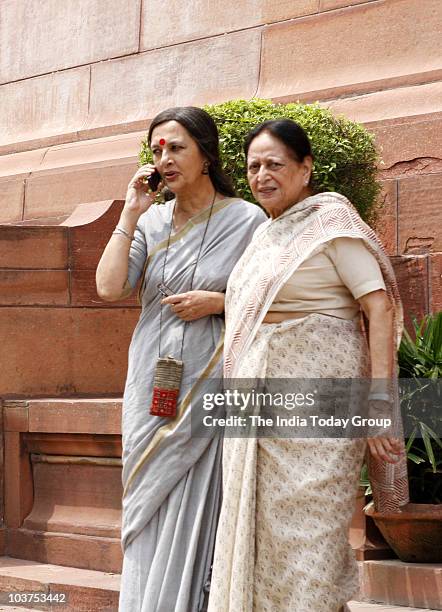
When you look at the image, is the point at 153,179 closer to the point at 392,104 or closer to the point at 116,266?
the point at 116,266

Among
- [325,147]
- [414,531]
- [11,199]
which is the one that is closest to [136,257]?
[414,531]

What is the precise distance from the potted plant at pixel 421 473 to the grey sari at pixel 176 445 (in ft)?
2.75

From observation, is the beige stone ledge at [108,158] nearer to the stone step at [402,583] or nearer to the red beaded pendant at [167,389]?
the stone step at [402,583]

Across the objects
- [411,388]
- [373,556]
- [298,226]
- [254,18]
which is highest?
[254,18]

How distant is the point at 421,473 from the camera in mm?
5453

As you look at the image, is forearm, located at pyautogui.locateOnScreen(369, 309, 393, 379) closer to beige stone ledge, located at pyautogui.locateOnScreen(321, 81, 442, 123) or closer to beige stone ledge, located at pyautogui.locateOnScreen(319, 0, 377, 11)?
beige stone ledge, located at pyautogui.locateOnScreen(321, 81, 442, 123)

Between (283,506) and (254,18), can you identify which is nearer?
(283,506)

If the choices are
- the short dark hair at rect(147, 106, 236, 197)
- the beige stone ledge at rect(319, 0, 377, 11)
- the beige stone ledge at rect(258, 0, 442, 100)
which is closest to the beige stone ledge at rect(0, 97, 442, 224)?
the beige stone ledge at rect(258, 0, 442, 100)

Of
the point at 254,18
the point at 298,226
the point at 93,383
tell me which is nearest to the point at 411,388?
the point at 298,226

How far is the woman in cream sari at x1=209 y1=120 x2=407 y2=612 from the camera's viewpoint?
14.6ft

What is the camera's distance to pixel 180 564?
16.5 ft

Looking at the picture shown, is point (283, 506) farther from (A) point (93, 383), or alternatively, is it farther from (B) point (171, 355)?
(A) point (93, 383)

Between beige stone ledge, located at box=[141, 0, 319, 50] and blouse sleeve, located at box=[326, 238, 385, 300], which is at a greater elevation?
beige stone ledge, located at box=[141, 0, 319, 50]

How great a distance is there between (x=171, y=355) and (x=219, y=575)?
0.94 metres
